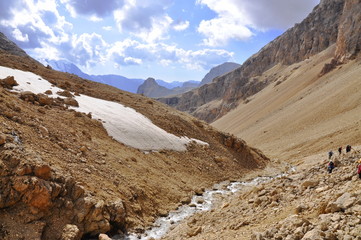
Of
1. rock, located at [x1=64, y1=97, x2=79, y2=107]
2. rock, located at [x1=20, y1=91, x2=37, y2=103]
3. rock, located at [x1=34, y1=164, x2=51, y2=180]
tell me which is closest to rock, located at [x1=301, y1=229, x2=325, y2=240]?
rock, located at [x1=34, y1=164, x2=51, y2=180]

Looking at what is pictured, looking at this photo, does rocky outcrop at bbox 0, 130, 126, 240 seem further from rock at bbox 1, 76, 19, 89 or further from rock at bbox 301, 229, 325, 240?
rock at bbox 1, 76, 19, 89

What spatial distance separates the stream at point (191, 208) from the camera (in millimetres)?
14898

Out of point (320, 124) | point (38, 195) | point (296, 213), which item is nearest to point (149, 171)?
point (38, 195)

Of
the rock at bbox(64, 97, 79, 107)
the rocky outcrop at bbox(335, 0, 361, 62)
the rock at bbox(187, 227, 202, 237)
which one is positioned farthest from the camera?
the rocky outcrop at bbox(335, 0, 361, 62)

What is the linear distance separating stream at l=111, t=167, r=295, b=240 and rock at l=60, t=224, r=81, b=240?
6.71ft

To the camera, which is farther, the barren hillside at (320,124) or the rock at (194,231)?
the barren hillside at (320,124)

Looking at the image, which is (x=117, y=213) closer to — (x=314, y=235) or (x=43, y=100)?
(x=314, y=235)

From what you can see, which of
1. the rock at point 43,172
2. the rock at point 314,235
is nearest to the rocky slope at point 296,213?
the rock at point 314,235

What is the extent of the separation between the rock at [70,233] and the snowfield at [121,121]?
11896 mm

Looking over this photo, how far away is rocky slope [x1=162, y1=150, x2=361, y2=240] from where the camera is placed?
293 inches

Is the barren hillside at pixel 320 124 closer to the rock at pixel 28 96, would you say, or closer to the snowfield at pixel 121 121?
the snowfield at pixel 121 121

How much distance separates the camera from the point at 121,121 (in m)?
26.6

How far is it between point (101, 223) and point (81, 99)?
56.7 ft

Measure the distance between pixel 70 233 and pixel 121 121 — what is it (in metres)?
14.9
